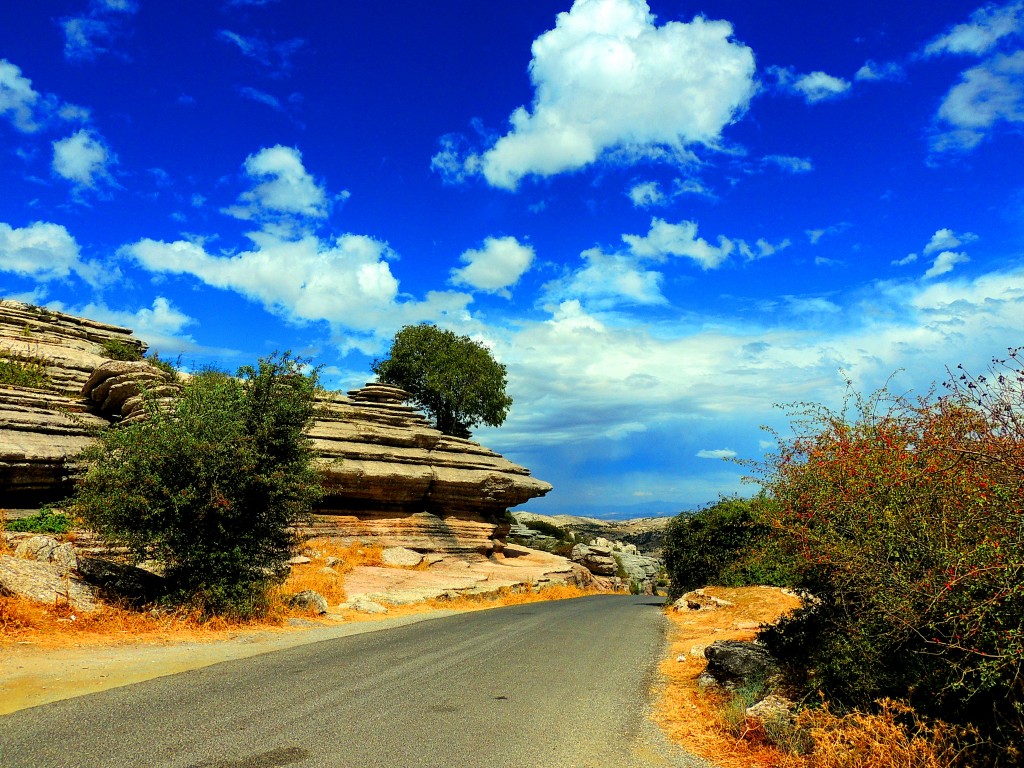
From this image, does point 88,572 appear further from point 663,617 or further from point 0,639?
point 663,617

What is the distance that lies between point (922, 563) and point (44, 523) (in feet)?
77.6

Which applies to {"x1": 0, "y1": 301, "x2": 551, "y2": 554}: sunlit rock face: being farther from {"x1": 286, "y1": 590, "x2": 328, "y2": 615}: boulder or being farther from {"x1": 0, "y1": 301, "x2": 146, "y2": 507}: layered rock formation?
{"x1": 286, "y1": 590, "x2": 328, "y2": 615}: boulder

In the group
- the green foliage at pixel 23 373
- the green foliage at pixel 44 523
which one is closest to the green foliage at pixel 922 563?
the green foliage at pixel 44 523

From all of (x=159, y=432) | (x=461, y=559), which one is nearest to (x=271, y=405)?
(x=159, y=432)

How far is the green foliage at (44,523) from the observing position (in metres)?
19.5

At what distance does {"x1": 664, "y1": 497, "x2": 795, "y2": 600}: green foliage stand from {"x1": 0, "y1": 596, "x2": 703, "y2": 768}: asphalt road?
13.1 meters

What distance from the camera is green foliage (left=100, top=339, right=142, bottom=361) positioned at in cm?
3629

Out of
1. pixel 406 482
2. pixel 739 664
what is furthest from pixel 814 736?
pixel 406 482

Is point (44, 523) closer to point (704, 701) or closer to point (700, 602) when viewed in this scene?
point (704, 701)

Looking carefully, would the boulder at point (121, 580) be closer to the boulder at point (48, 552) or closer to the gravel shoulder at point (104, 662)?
the boulder at point (48, 552)

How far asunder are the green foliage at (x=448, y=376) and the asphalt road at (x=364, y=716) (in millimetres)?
45356

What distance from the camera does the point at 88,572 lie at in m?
15.4

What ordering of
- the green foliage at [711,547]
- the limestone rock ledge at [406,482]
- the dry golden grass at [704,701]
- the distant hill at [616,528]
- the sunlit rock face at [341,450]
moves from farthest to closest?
1. the distant hill at [616,528]
2. the limestone rock ledge at [406,482]
3. the green foliage at [711,547]
4. the sunlit rock face at [341,450]
5. the dry golden grass at [704,701]

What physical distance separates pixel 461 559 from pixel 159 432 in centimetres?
2079
